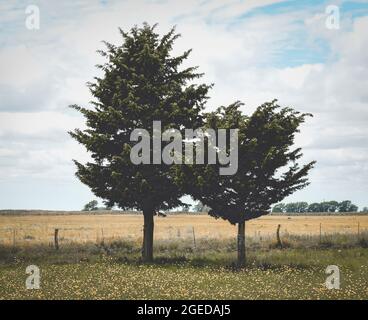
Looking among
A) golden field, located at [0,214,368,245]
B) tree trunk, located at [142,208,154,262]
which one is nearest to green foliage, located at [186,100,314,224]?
tree trunk, located at [142,208,154,262]

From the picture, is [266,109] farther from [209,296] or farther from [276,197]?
[209,296]

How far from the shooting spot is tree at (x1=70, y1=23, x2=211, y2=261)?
1083 inches

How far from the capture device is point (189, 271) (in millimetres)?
23969

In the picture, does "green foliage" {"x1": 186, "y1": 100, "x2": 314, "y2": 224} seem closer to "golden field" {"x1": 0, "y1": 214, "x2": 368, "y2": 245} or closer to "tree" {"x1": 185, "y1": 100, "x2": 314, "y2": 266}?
"tree" {"x1": 185, "y1": 100, "x2": 314, "y2": 266}

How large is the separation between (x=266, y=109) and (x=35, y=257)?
16.7m

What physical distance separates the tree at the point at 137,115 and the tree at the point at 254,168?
3104 millimetres

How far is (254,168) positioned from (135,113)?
775cm

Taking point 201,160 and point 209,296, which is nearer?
point 209,296

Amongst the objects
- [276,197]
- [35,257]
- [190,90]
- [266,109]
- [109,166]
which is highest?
[190,90]
